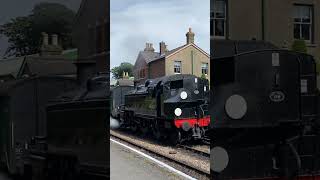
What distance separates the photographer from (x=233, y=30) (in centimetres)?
275

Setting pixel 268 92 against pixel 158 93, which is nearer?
pixel 158 93

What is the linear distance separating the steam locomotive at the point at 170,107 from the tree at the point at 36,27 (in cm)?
47

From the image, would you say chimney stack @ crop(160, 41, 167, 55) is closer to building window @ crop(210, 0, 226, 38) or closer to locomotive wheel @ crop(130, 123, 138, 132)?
building window @ crop(210, 0, 226, 38)

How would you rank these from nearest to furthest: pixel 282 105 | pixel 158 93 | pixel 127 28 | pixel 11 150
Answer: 1. pixel 127 28
2. pixel 158 93
3. pixel 11 150
4. pixel 282 105

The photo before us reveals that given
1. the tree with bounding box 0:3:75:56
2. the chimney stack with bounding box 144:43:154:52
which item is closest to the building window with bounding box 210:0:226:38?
the chimney stack with bounding box 144:43:154:52

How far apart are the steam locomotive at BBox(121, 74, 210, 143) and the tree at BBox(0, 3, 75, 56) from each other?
0.47 m

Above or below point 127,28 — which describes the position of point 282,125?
below

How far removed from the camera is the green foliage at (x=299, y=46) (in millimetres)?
2913

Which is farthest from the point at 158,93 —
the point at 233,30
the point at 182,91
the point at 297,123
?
the point at 297,123

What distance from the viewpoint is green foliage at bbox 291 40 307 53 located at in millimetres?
2913

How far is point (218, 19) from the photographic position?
2586 mm

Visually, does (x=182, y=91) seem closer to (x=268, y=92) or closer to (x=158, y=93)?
(x=158, y=93)

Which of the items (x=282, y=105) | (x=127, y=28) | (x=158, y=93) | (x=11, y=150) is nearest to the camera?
(x=127, y=28)

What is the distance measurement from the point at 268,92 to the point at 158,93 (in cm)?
71
